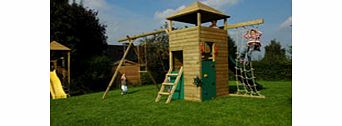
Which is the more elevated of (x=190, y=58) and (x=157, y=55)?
(x=157, y=55)

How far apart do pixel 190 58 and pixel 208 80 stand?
0.90m

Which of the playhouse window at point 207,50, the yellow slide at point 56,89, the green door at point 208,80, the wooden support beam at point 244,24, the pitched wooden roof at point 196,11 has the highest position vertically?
the pitched wooden roof at point 196,11

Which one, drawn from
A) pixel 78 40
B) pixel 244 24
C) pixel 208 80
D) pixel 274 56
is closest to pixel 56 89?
pixel 78 40

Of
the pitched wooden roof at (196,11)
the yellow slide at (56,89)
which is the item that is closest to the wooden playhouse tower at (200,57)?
the pitched wooden roof at (196,11)

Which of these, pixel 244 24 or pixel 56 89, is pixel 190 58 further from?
pixel 56 89

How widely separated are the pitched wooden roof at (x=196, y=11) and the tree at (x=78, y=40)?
27.3ft

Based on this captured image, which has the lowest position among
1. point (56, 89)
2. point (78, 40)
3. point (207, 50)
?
point (56, 89)

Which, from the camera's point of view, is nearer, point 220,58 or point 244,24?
point 244,24

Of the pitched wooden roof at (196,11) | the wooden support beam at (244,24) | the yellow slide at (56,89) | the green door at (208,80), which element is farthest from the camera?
the yellow slide at (56,89)

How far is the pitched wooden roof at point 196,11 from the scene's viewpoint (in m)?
8.21

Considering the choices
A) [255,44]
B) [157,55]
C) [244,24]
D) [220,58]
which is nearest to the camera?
[244,24]

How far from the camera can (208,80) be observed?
8.26 m

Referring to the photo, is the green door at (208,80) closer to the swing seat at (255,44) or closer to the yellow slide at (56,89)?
the swing seat at (255,44)
